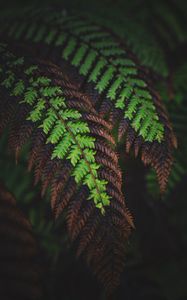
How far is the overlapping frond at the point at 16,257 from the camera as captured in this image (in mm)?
782

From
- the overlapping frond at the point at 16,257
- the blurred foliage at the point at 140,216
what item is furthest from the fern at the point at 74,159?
the blurred foliage at the point at 140,216

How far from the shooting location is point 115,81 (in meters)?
1.22

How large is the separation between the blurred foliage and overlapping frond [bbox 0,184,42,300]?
45.2 inches

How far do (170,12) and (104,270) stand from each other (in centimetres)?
229

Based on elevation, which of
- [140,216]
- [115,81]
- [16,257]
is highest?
[115,81]

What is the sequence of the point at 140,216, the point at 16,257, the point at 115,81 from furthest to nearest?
the point at 140,216 < the point at 115,81 < the point at 16,257

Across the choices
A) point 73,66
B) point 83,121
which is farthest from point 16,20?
point 83,121

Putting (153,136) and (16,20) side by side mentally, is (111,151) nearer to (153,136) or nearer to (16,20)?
(153,136)

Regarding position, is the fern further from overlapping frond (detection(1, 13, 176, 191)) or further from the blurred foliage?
the blurred foliage

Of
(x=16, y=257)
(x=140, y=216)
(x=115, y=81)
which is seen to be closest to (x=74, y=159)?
(x=16, y=257)

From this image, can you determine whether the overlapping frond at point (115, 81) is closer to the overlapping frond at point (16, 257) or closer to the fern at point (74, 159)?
the fern at point (74, 159)

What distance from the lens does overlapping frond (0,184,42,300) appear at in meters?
0.78

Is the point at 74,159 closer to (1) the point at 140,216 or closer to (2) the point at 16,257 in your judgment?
(2) the point at 16,257

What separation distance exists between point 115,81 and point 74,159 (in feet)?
1.39
